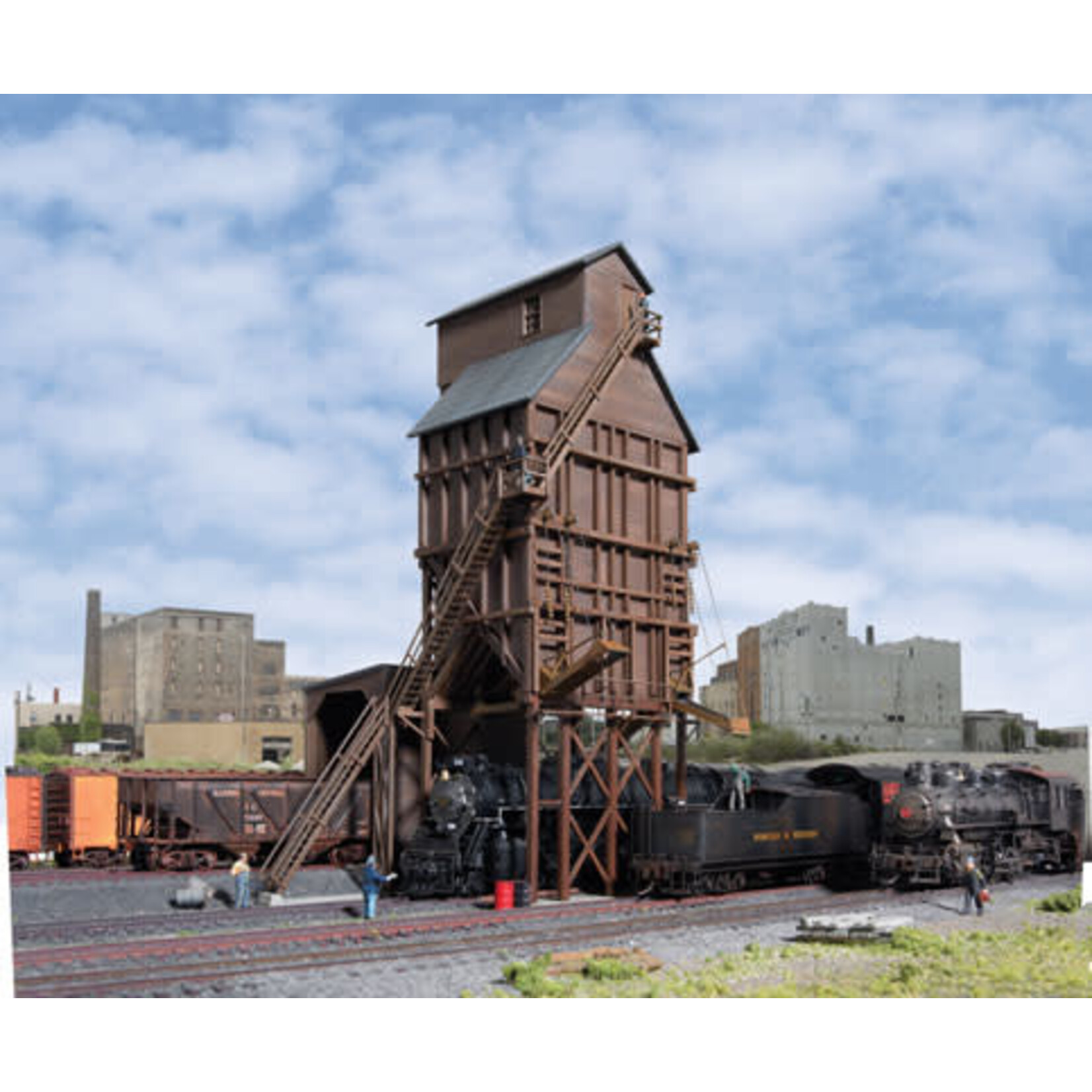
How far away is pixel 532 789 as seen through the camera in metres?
32.7

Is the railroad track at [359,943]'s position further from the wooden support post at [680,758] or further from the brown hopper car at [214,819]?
the brown hopper car at [214,819]

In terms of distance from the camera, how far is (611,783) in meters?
34.4

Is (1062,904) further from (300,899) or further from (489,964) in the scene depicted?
(300,899)

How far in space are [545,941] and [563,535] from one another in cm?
1212

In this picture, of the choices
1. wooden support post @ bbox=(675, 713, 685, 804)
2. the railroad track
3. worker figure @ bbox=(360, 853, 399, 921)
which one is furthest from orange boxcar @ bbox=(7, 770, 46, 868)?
wooden support post @ bbox=(675, 713, 685, 804)

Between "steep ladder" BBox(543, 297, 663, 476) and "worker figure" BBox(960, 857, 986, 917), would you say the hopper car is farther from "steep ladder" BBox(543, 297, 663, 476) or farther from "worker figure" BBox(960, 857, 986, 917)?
"worker figure" BBox(960, 857, 986, 917)

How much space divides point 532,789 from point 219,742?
181 ft

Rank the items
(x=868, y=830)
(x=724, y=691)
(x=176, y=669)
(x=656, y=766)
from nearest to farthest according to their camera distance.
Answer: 1. (x=656, y=766)
2. (x=868, y=830)
3. (x=724, y=691)
4. (x=176, y=669)

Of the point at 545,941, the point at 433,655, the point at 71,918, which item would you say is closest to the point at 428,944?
the point at 545,941

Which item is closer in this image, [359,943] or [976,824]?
[359,943]

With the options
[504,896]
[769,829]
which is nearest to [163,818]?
→ [504,896]

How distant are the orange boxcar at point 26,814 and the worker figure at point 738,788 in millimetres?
20080

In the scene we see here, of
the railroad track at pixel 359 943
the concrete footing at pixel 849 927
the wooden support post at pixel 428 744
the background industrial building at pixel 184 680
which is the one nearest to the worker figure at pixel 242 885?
the railroad track at pixel 359 943

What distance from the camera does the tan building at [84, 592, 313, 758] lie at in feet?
290
